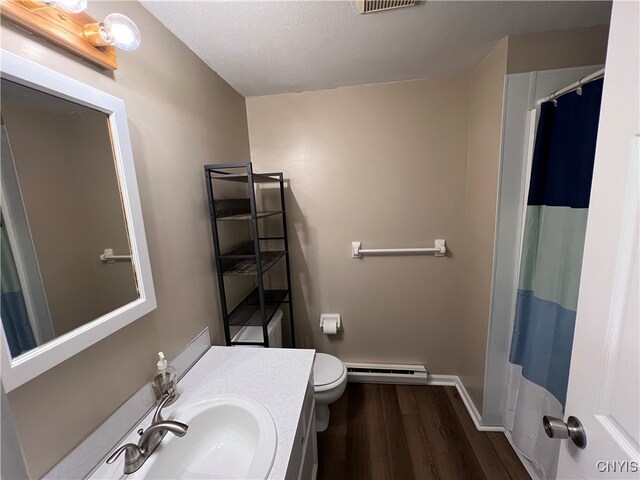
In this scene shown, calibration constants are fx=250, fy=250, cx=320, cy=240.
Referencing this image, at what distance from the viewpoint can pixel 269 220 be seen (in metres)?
1.95

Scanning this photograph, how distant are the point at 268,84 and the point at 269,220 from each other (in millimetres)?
927

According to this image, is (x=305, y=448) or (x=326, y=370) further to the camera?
(x=326, y=370)

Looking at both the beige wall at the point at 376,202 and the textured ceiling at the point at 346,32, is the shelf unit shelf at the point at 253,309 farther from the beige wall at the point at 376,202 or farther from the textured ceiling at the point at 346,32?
the textured ceiling at the point at 346,32

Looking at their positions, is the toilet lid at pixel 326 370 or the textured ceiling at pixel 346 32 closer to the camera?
the textured ceiling at pixel 346 32

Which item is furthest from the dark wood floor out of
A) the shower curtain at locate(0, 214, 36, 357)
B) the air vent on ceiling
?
the air vent on ceiling

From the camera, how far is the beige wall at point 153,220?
0.62 metres

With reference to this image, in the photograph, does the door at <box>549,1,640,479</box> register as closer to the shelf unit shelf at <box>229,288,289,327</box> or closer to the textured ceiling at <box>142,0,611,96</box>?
the textured ceiling at <box>142,0,611,96</box>

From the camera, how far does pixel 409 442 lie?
155 centimetres

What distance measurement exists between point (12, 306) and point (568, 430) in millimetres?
1282

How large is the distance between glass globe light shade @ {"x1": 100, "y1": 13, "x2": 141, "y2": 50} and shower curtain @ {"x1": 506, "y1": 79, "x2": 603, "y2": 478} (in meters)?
A: 1.60

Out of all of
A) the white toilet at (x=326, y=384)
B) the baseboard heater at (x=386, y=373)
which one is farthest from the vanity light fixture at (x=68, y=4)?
the baseboard heater at (x=386, y=373)

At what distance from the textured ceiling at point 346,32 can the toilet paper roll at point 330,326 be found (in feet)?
5.63

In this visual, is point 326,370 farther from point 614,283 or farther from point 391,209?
point 614,283

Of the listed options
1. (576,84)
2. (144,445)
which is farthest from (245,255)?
(576,84)
